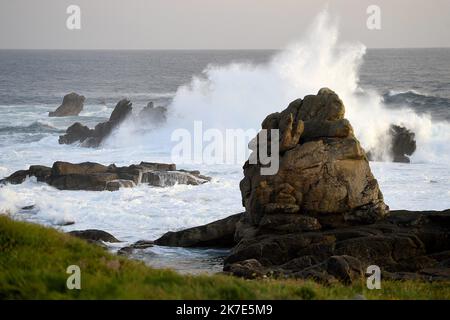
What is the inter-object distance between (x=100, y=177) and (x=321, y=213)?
56.4 feet

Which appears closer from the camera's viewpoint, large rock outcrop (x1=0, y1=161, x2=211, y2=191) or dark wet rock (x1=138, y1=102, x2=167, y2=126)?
large rock outcrop (x1=0, y1=161, x2=211, y2=191)

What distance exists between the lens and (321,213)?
2688 centimetres

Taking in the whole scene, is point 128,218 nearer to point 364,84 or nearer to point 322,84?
point 322,84

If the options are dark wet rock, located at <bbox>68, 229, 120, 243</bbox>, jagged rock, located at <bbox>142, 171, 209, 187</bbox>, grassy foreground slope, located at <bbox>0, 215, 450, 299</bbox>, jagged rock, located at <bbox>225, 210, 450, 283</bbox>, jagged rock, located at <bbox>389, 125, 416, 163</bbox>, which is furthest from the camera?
jagged rock, located at <bbox>389, 125, 416, 163</bbox>

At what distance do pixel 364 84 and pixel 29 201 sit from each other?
317 ft

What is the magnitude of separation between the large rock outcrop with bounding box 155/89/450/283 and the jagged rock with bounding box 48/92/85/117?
65.1 m

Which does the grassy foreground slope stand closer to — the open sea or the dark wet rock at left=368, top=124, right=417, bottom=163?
the open sea

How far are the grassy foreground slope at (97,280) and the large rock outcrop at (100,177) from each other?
2819 cm

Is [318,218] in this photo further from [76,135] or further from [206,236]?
[76,135]

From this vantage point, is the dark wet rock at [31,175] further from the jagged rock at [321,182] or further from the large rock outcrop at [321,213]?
the jagged rock at [321,182]

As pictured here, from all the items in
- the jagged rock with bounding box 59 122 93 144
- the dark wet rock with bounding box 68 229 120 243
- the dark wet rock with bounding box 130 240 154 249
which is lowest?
the dark wet rock with bounding box 130 240 154 249

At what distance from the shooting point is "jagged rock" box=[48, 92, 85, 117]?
299 ft

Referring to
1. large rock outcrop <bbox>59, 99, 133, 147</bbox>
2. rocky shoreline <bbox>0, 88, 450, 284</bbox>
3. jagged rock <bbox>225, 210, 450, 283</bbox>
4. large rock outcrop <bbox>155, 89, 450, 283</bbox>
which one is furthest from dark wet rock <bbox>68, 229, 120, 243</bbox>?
large rock outcrop <bbox>59, 99, 133, 147</bbox>

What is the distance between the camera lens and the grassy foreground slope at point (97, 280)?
8.87 metres
